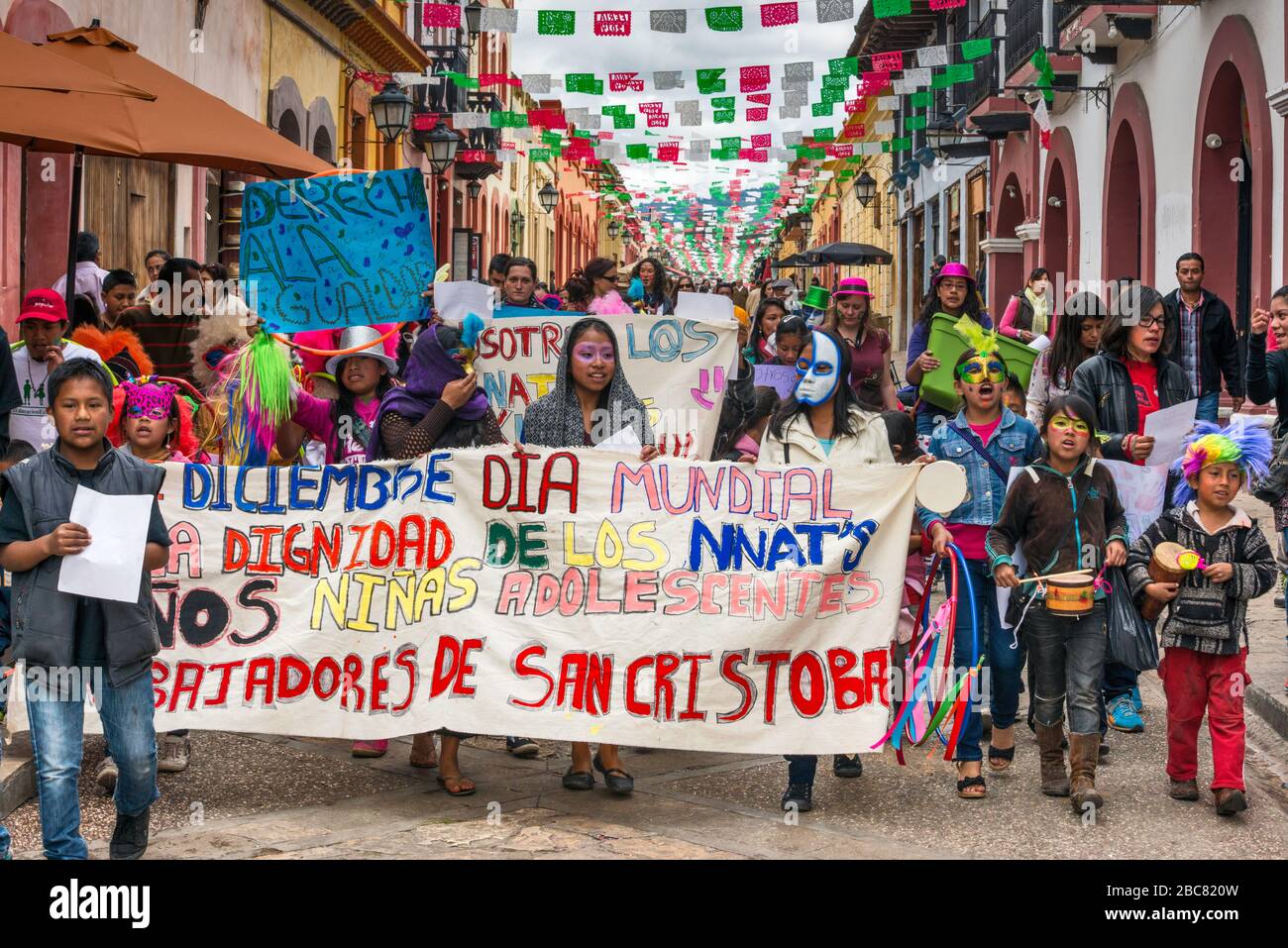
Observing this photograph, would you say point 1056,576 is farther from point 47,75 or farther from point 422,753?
point 47,75

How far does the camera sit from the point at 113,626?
4797mm

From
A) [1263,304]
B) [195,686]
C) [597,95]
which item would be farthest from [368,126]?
[195,686]

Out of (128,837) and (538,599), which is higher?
(538,599)

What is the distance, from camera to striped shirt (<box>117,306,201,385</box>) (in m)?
8.66

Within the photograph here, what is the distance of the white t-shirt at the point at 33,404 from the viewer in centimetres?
739

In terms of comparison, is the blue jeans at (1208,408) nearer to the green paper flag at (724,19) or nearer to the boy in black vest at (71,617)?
the boy in black vest at (71,617)

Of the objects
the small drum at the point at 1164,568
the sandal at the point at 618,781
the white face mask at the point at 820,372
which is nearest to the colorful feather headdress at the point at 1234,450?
the small drum at the point at 1164,568

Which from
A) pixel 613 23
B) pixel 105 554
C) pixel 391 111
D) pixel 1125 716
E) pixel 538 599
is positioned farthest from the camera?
pixel 391 111

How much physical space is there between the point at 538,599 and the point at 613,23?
1139cm

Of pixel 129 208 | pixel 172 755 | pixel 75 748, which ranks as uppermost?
pixel 129 208

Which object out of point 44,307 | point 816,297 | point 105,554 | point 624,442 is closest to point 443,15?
point 816,297

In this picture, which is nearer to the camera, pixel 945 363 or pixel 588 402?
pixel 588 402

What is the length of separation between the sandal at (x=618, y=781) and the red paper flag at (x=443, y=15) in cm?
1427

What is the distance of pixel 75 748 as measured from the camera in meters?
4.76
